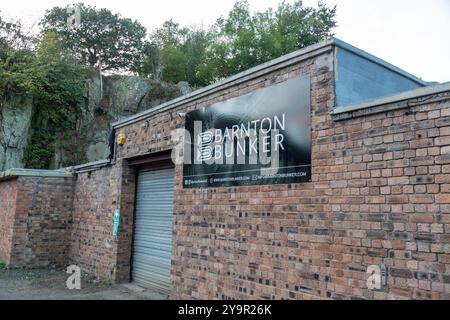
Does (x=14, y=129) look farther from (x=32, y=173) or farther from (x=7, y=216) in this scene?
(x=32, y=173)

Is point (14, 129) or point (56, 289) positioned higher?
point (14, 129)

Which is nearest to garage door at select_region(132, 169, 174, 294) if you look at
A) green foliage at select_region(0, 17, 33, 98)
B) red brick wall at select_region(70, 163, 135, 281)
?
red brick wall at select_region(70, 163, 135, 281)

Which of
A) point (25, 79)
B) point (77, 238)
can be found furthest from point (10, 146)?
point (77, 238)

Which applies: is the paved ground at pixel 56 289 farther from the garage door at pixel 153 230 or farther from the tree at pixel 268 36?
the tree at pixel 268 36

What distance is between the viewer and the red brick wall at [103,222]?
952cm

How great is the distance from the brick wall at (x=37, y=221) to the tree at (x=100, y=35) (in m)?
20.6

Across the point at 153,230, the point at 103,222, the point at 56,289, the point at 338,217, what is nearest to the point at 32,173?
the point at 103,222

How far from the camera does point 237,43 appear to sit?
32.0m

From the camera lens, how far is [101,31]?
31.2m

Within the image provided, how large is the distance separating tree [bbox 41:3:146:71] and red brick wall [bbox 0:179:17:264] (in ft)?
65.3

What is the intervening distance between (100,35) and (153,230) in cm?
2586

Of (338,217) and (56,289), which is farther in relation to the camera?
(56,289)
